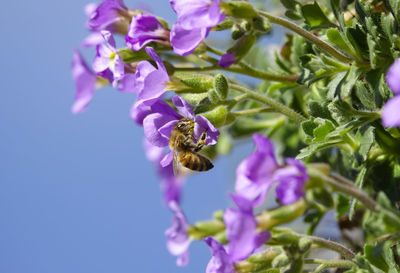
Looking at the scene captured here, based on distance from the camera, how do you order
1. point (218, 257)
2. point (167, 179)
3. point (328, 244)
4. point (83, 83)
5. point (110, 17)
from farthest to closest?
point (83, 83)
point (167, 179)
point (110, 17)
point (328, 244)
point (218, 257)

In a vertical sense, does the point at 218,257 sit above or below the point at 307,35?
below

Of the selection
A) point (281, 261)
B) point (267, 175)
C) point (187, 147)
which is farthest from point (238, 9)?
point (281, 261)

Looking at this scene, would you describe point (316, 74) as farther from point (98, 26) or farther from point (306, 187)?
point (98, 26)

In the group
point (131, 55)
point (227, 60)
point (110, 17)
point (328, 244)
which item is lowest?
point (328, 244)

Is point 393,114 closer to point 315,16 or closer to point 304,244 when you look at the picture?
point 304,244

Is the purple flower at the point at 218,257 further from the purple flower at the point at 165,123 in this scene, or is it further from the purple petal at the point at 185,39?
the purple petal at the point at 185,39

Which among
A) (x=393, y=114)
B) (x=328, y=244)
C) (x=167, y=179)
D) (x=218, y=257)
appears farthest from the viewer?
(x=167, y=179)

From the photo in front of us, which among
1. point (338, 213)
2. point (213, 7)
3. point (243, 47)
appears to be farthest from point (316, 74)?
point (338, 213)

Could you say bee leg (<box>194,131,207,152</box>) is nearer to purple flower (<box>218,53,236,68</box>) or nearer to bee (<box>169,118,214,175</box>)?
bee (<box>169,118,214,175</box>)
